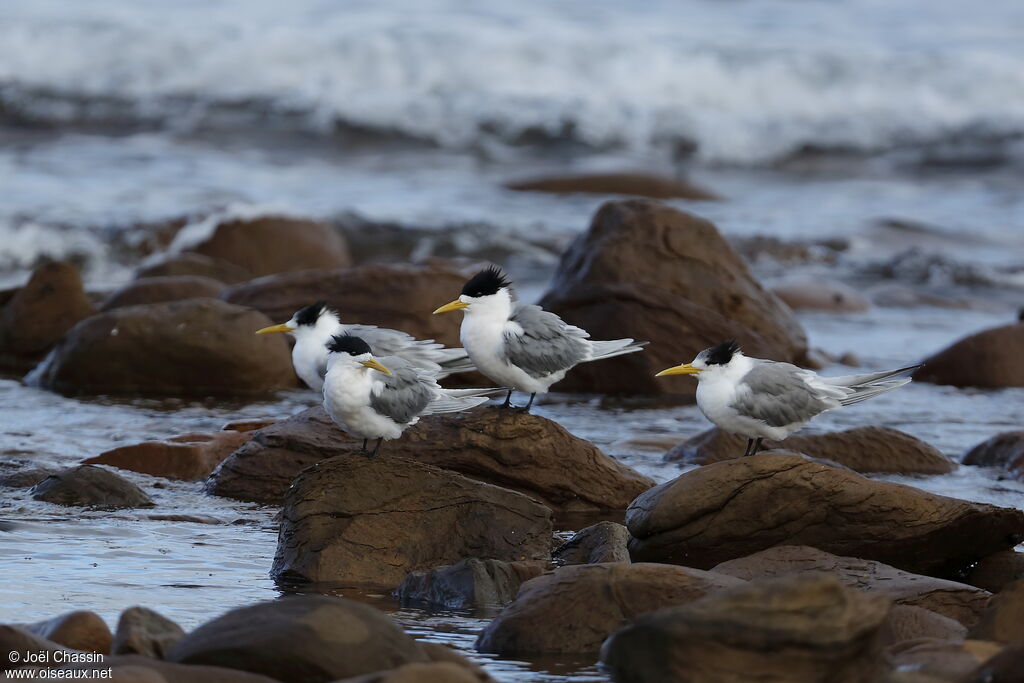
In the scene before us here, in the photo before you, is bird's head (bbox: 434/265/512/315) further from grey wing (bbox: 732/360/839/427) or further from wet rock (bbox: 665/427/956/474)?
wet rock (bbox: 665/427/956/474)

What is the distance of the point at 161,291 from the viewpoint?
12.2 m

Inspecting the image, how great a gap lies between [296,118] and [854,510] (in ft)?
67.9

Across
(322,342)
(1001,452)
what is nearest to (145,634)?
(322,342)

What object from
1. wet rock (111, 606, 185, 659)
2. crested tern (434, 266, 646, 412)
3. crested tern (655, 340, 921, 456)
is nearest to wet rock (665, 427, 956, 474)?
crested tern (655, 340, 921, 456)

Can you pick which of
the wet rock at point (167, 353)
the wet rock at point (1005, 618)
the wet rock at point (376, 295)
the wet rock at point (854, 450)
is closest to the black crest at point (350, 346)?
the wet rock at point (854, 450)

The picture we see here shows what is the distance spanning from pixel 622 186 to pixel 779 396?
46.3 feet

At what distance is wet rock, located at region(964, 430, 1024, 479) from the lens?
880cm

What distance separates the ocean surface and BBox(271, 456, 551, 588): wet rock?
66.0 inches

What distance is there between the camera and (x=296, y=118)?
25.9 meters

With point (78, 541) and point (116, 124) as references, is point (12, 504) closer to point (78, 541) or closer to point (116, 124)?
point (78, 541)

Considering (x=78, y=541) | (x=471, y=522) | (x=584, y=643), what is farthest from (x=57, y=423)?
(x=584, y=643)

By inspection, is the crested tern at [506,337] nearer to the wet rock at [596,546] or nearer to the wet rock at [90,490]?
the wet rock at [596,546]

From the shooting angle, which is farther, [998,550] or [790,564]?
[998,550]

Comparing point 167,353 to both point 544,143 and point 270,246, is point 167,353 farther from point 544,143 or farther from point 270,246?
point 544,143
